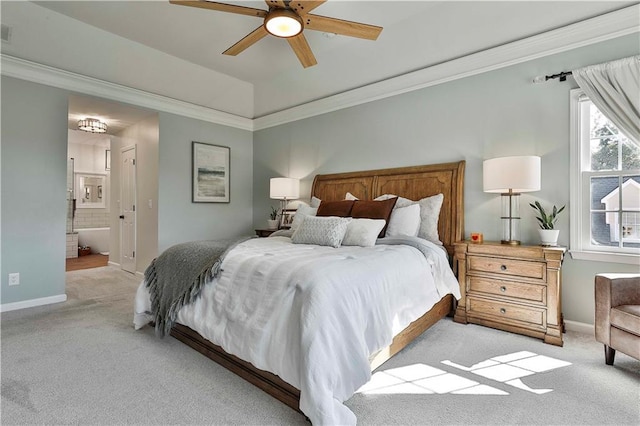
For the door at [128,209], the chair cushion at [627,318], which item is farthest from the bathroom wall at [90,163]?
the chair cushion at [627,318]

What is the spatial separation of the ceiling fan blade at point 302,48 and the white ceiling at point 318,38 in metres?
0.65

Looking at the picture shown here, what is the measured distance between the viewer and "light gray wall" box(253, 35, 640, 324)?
2.87 metres

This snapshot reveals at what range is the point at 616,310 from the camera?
6.87 feet

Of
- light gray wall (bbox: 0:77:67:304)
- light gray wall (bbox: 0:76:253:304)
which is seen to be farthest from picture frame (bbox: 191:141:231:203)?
light gray wall (bbox: 0:77:67:304)

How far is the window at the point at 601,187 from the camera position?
2703mm

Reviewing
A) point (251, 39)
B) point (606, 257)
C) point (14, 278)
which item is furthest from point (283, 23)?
point (14, 278)

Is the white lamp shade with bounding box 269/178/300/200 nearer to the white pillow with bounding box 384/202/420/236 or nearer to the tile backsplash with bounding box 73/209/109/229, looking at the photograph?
the white pillow with bounding box 384/202/420/236

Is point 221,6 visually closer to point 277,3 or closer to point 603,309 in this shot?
point 277,3

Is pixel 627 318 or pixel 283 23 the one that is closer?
pixel 627 318

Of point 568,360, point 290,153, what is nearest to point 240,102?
point 290,153

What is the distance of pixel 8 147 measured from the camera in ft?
11.4

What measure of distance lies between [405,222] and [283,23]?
6.91 ft

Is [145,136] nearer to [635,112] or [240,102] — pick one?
[240,102]

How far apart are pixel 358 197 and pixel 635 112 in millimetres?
2669
